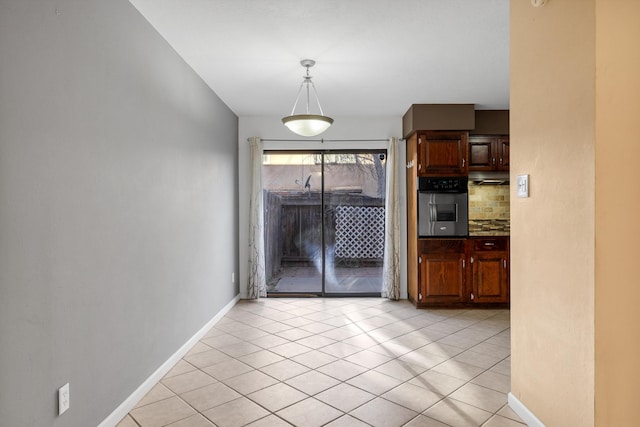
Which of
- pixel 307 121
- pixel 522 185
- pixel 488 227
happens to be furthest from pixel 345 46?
pixel 488 227

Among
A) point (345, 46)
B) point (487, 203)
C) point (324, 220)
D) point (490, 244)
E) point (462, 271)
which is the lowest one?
point (462, 271)

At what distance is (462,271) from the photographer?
16.6ft

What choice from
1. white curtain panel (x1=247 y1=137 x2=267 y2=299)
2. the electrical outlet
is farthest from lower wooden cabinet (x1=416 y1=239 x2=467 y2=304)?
the electrical outlet

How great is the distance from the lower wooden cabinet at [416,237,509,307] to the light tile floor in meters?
0.38

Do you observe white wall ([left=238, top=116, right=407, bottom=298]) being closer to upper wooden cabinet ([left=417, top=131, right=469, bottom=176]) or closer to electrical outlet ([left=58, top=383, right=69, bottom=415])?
upper wooden cabinet ([left=417, top=131, right=469, bottom=176])

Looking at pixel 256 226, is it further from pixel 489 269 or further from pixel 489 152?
pixel 489 152

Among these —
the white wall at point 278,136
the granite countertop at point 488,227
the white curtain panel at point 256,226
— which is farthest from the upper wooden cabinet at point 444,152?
the white curtain panel at point 256,226

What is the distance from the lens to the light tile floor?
7.83ft

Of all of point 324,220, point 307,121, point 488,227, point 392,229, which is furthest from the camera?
point 324,220

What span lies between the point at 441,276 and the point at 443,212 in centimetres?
80

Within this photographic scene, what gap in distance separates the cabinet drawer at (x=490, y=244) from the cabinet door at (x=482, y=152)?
929 mm

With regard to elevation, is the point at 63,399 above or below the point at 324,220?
below

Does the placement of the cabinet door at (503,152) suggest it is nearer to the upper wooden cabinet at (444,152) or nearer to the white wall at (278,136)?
the upper wooden cabinet at (444,152)

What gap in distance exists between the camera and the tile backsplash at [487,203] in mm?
5402
